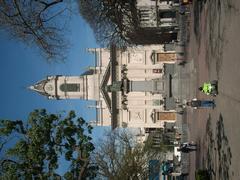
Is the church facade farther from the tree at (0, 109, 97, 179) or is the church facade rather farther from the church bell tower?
the tree at (0, 109, 97, 179)

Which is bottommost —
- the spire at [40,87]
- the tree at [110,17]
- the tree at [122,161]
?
the tree at [122,161]

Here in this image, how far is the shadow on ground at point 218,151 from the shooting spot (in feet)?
56.9

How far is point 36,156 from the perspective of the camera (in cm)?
A: 2469

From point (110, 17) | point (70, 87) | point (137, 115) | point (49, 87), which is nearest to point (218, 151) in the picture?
point (110, 17)

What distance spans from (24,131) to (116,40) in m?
18.0

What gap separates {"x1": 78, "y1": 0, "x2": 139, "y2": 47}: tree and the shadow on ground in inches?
538

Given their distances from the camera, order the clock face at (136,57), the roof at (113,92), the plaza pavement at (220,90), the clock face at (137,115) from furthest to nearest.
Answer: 1. the clock face at (137,115)
2. the clock face at (136,57)
3. the roof at (113,92)
4. the plaza pavement at (220,90)

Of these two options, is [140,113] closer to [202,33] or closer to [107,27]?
[107,27]

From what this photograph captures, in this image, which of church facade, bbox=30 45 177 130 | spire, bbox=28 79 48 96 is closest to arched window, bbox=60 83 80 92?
church facade, bbox=30 45 177 130

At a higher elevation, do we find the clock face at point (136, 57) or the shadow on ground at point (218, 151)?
the clock face at point (136, 57)

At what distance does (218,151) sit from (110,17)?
1926 cm

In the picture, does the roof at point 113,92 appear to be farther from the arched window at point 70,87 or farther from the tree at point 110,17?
the tree at point 110,17

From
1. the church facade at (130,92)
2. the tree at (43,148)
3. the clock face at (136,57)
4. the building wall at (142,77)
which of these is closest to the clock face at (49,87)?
the church facade at (130,92)

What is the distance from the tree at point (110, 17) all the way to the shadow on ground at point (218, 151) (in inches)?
538
